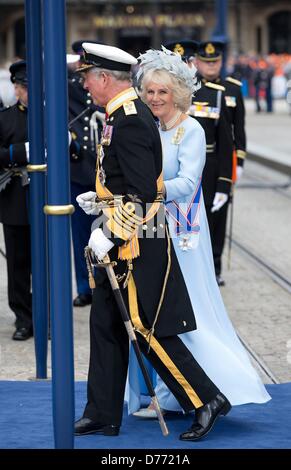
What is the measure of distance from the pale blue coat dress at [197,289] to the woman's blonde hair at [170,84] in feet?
0.58

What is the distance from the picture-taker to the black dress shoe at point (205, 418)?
509 cm

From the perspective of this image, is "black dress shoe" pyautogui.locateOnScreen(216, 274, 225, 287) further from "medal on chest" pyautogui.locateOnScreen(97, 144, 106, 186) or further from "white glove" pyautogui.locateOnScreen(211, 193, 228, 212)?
"medal on chest" pyautogui.locateOnScreen(97, 144, 106, 186)

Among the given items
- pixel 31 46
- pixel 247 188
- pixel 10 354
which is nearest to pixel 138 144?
pixel 31 46

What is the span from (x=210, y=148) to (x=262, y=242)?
2821 millimetres

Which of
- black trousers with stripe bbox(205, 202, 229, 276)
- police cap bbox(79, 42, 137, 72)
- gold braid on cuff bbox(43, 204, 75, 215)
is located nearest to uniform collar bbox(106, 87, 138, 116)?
police cap bbox(79, 42, 137, 72)

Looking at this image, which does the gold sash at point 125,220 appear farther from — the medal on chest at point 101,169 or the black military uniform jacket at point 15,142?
the black military uniform jacket at point 15,142

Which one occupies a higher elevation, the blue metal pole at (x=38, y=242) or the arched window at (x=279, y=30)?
the arched window at (x=279, y=30)

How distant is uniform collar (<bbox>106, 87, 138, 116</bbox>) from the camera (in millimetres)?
4941

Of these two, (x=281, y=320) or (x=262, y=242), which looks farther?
(x=262, y=242)

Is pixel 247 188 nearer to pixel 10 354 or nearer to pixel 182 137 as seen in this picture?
pixel 10 354

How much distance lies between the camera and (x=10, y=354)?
7.04 metres

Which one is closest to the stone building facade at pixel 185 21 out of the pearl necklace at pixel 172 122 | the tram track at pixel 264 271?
the tram track at pixel 264 271

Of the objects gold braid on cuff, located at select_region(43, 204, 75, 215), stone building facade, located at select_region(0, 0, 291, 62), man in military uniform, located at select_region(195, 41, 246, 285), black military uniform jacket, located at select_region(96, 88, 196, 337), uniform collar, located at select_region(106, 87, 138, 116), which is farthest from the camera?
stone building facade, located at select_region(0, 0, 291, 62)

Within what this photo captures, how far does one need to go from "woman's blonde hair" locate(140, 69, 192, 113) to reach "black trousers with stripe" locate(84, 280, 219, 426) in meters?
0.96
